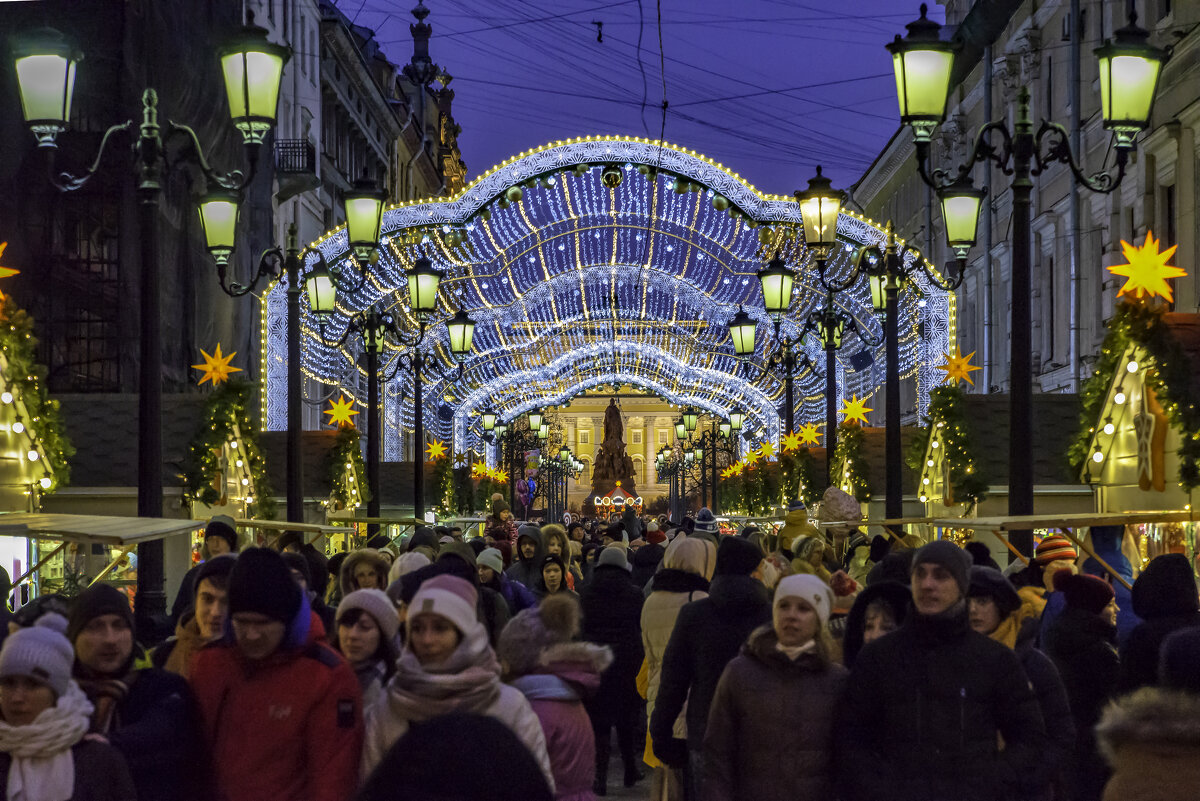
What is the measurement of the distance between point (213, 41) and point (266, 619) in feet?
95.7

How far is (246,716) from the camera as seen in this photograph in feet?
18.7

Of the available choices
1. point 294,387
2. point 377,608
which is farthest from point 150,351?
point 377,608

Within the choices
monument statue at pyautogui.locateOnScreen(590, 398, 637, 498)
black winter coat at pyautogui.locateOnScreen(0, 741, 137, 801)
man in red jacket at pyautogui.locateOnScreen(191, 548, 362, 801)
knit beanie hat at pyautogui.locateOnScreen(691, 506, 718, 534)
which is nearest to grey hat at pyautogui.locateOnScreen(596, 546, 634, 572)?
man in red jacket at pyautogui.locateOnScreen(191, 548, 362, 801)

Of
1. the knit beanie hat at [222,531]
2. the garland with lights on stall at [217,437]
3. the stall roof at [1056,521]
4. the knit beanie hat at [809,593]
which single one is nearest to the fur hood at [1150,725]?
the knit beanie hat at [809,593]

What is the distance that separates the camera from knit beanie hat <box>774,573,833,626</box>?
6.49m

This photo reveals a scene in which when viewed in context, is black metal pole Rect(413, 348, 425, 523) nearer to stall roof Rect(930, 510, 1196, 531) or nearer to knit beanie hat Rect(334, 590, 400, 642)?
stall roof Rect(930, 510, 1196, 531)

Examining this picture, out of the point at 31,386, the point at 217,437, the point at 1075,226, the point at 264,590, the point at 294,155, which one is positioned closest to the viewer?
the point at 264,590

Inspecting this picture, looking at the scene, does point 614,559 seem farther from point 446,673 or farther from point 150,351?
point 446,673

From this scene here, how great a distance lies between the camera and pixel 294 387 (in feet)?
62.3

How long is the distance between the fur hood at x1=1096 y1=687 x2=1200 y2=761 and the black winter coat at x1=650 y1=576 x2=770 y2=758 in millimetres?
4296

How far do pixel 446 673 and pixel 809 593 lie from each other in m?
1.70

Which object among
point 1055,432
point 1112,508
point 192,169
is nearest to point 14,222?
point 192,169

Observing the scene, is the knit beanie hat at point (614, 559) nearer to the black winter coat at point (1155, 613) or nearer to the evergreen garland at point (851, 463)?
the black winter coat at point (1155, 613)

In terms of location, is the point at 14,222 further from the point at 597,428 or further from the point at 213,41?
the point at 597,428
